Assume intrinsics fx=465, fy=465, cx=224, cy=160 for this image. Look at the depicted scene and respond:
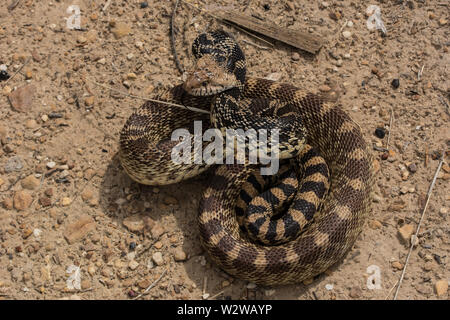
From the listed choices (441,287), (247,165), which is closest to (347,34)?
(247,165)

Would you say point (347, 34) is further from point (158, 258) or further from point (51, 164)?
point (51, 164)

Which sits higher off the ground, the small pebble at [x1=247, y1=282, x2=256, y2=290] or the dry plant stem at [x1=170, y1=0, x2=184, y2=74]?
the dry plant stem at [x1=170, y1=0, x2=184, y2=74]

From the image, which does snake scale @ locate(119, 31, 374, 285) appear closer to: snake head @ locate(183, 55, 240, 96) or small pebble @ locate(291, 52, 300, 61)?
snake head @ locate(183, 55, 240, 96)

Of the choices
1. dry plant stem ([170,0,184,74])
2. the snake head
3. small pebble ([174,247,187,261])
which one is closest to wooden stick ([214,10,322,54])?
dry plant stem ([170,0,184,74])

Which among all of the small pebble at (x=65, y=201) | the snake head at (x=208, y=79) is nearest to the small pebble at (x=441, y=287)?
the snake head at (x=208, y=79)

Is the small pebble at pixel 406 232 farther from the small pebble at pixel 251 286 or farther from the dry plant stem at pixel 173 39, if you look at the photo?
the dry plant stem at pixel 173 39

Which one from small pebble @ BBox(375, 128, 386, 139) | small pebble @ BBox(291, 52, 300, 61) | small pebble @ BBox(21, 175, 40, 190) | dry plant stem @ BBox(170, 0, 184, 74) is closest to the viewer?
small pebble @ BBox(21, 175, 40, 190)

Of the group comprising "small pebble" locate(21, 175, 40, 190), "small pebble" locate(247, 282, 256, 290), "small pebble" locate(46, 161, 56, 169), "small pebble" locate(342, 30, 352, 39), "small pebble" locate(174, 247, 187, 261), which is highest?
"small pebble" locate(342, 30, 352, 39)

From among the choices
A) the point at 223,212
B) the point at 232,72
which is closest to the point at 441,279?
the point at 223,212
